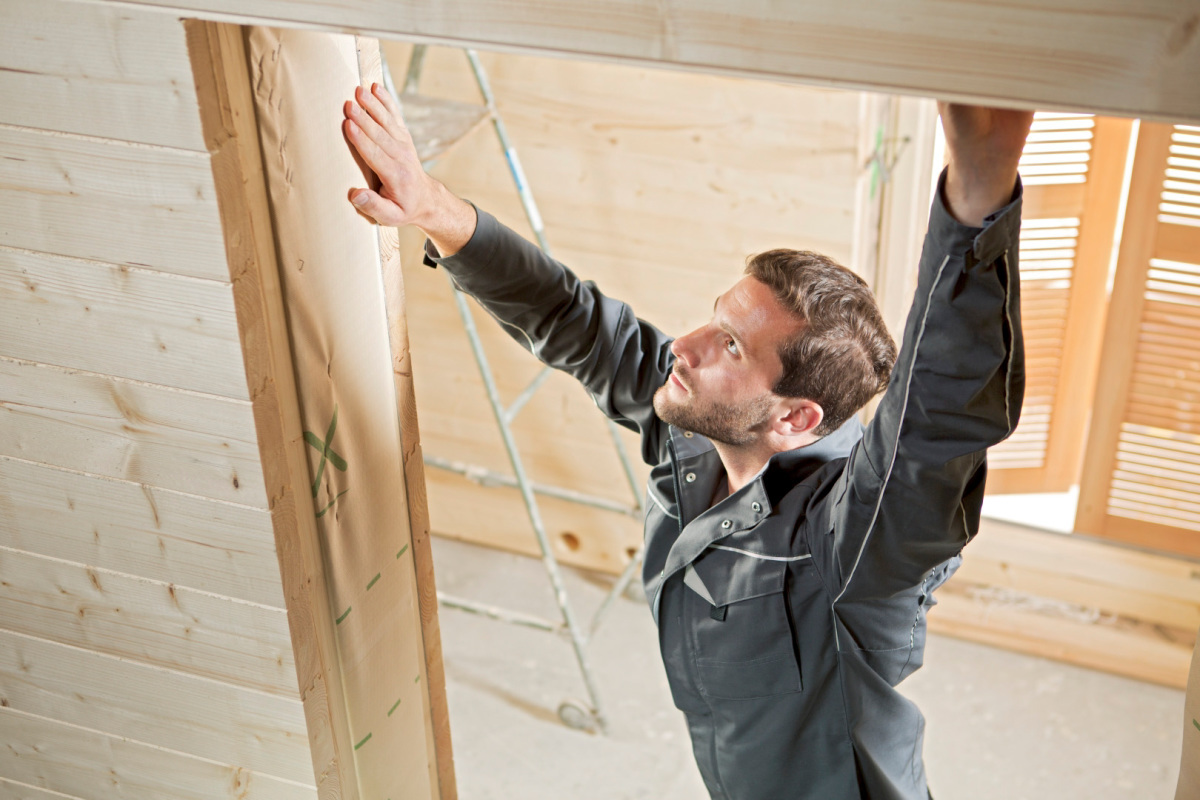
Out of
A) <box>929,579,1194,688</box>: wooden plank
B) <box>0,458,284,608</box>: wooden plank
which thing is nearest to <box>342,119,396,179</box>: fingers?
<box>0,458,284,608</box>: wooden plank

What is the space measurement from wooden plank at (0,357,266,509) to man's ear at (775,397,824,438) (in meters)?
0.81

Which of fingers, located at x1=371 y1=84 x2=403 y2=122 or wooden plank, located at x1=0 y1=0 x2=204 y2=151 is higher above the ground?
wooden plank, located at x1=0 y1=0 x2=204 y2=151

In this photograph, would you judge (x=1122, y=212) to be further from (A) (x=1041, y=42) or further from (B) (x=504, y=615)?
(A) (x=1041, y=42)

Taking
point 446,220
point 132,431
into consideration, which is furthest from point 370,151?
point 132,431

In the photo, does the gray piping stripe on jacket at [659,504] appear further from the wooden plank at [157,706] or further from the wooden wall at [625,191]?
the wooden wall at [625,191]

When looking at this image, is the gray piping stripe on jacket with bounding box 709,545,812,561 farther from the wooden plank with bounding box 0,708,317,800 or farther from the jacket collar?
the wooden plank with bounding box 0,708,317,800

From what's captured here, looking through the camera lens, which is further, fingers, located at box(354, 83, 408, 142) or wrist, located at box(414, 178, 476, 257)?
wrist, located at box(414, 178, 476, 257)

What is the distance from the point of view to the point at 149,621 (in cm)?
144

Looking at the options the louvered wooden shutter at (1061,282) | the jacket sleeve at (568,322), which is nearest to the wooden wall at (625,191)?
the louvered wooden shutter at (1061,282)

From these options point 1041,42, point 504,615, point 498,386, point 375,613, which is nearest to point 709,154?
point 498,386

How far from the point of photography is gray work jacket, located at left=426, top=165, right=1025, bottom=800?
1.21 meters

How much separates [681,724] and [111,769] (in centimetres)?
169

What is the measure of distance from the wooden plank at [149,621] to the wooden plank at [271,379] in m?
0.05

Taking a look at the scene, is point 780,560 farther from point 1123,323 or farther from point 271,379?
point 1123,323
